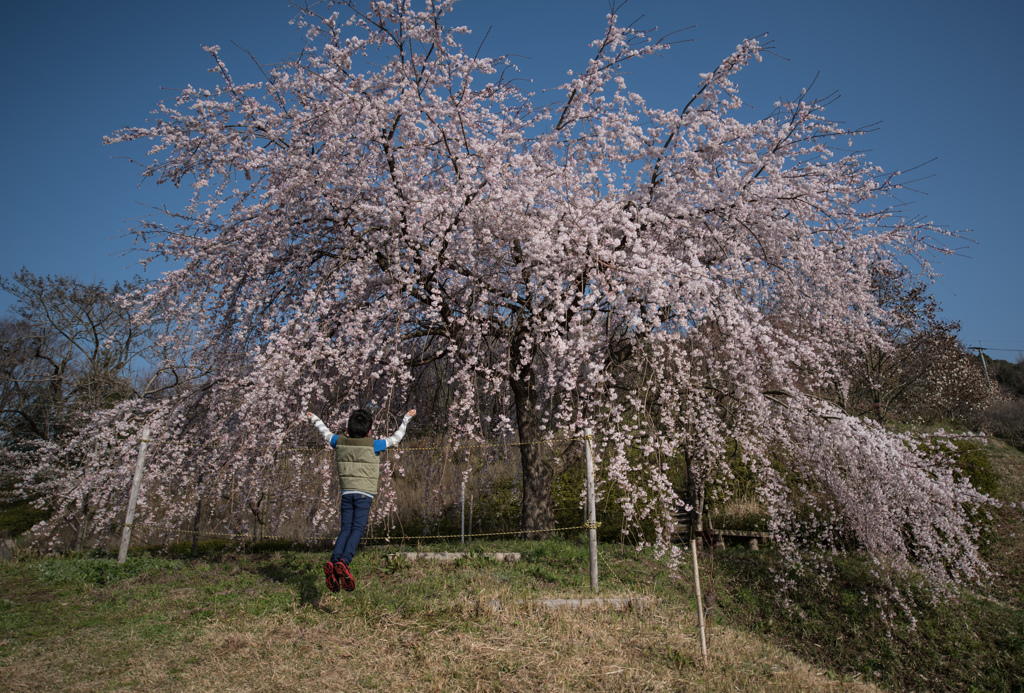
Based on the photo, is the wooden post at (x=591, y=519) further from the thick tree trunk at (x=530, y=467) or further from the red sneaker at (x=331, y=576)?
the red sneaker at (x=331, y=576)

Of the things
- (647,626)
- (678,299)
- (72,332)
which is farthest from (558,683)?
(72,332)

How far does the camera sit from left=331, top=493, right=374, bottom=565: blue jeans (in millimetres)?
4398

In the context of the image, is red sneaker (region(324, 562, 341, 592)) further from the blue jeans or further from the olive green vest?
the olive green vest

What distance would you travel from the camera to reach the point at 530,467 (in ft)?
25.4

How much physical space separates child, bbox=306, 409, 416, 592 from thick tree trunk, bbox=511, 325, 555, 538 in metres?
3.09

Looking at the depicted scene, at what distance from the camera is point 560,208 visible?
6598 millimetres

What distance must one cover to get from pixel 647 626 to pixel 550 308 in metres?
3.57

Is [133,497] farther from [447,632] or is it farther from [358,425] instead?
[447,632]

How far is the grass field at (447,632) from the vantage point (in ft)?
12.1

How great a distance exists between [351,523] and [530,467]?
11.8 feet

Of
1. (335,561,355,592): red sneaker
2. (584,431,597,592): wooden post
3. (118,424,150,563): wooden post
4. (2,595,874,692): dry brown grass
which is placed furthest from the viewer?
(118,424,150,563): wooden post

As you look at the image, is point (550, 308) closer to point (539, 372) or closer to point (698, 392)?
point (539, 372)

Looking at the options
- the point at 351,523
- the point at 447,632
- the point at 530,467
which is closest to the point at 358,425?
the point at 351,523

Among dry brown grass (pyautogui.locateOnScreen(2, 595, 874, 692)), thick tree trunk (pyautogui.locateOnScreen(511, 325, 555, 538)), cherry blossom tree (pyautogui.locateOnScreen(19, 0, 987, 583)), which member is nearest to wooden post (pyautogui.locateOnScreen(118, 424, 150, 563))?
cherry blossom tree (pyautogui.locateOnScreen(19, 0, 987, 583))
